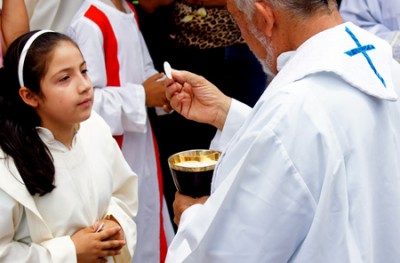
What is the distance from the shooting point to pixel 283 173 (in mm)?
1638

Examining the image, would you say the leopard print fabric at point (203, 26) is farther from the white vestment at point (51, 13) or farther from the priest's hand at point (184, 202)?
the priest's hand at point (184, 202)

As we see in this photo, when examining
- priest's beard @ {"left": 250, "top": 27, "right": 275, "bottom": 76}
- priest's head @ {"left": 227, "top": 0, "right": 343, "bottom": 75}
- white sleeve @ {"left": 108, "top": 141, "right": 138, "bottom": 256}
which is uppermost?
priest's head @ {"left": 227, "top": 0, "right": 343, "bottom": 75}

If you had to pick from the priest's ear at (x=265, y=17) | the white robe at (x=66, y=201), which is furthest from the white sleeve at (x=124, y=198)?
the priest's ear at (x=265, y=17)

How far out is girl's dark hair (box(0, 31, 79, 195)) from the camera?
8.09 feet

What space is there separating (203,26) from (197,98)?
1.25 meters

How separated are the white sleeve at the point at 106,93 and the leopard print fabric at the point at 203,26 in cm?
48

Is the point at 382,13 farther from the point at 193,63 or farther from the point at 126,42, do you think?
the point at 126,42

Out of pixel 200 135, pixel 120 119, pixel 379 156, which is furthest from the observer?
pixel 200 135

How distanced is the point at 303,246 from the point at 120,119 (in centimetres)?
219

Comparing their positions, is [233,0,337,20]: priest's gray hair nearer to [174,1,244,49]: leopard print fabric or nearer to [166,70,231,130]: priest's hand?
[166,70,231,130]: priest's hand

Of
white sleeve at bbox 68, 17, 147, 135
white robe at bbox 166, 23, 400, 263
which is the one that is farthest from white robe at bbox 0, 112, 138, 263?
white robe at bbox 166, 23, 400, 263

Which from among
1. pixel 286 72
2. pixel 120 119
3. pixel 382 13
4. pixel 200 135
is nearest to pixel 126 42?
pixel 120 119

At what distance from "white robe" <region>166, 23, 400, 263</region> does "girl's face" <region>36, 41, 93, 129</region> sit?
95cm

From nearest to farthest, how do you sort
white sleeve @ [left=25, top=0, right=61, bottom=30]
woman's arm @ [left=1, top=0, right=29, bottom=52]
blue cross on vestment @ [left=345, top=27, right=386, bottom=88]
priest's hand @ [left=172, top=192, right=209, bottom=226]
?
blue cross on vestment @ [left=345, top=27, right=386, bottom=88], priest's hand @ [left=172, top=192, right=209, bottom=226], woman's arm @ [left=1, top=0, right=29, bottom=52], white sleeve @ [left=25, top=0, right=61, bottom=30]
